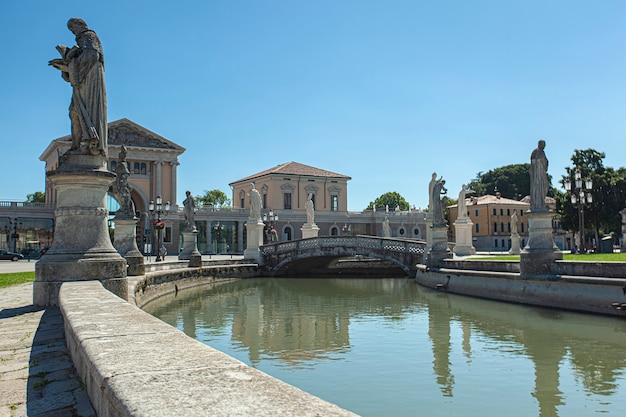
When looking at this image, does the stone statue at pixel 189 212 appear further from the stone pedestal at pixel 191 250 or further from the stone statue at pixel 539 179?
the stone statue at pixel 539 179

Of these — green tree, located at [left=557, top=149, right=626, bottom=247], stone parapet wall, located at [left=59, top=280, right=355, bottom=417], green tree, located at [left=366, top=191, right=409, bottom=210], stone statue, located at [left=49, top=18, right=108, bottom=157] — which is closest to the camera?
stone parapet wall, located at [left=59, top=280, right=355, bottom=417]

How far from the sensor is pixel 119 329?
3.79m

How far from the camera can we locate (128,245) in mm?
17688

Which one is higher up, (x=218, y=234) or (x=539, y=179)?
(x=539, y=179)

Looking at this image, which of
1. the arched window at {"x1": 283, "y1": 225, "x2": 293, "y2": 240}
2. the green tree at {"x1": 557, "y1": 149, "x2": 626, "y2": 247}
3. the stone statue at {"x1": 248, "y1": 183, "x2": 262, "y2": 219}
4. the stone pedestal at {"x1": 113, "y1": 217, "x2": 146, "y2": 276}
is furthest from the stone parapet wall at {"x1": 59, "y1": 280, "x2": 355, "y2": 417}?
the arched window at {"x1": 283, "y1": 225, "x2": 293, "y2": 240}

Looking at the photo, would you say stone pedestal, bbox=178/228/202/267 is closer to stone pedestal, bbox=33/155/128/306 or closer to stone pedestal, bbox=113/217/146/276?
stone pedestal, bbox=113/217/146/276

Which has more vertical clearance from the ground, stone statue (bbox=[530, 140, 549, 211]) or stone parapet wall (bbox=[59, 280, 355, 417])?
stone statue (bbox=[530, 140, 549, 211])

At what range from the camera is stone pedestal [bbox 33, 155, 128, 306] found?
297 inches

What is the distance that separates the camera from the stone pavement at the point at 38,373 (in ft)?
10.9

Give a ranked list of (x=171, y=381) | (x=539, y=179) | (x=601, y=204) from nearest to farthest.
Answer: (x=171, y=381) < (x=539, y=179) < (x=601, y=204)

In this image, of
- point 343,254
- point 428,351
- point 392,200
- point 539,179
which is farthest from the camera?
point 392,200

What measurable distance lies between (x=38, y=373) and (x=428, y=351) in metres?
8.50

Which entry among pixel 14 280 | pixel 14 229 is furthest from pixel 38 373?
pixel 14 229

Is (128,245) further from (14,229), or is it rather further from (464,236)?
(14,229)
